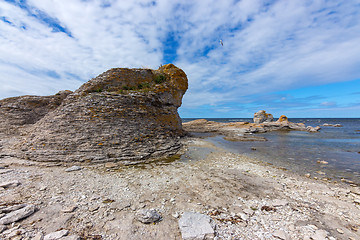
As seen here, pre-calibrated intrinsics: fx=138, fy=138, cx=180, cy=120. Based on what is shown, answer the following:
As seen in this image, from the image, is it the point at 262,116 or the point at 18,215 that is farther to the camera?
the point at 262,116

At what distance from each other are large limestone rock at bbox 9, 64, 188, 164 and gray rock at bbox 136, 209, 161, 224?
16.2ft

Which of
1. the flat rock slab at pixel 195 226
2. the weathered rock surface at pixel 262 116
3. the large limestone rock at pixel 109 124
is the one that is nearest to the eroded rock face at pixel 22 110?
the large limestone rock at pixel 109 124

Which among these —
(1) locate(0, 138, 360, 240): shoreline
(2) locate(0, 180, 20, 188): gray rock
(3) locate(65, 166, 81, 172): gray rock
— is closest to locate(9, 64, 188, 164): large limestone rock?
(3) locate(65, 166, 81, 172): gray rock

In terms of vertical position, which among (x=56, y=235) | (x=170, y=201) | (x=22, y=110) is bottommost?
(x=170, y=201)

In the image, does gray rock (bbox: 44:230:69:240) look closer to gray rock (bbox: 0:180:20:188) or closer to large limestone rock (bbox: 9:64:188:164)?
gray rock (bbox: 0:180:20:188)

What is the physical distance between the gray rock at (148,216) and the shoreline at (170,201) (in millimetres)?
124

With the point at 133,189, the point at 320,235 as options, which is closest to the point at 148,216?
the point at 133,189

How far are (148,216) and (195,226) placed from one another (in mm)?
1309

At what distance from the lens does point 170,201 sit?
4.79 m

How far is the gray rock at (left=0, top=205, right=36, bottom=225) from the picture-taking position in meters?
3.39

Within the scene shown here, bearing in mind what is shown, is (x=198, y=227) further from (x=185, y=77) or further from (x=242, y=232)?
(x=185, y=77)

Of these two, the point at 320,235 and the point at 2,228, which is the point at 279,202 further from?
the point at 2,228

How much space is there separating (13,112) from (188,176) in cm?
1957

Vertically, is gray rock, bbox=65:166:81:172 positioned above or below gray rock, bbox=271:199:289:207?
above
